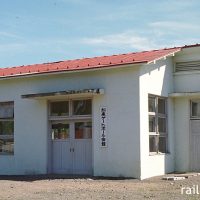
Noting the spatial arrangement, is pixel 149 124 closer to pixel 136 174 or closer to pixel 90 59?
pixel 136 174

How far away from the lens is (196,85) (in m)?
17.1

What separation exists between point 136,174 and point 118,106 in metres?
2.25

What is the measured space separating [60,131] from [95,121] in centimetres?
169

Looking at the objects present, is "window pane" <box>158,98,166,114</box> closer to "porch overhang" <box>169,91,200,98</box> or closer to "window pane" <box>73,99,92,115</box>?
"porch overhang" <box>169,91,200,98</box>

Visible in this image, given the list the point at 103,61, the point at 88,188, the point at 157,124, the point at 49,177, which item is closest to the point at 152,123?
the point at 157,124

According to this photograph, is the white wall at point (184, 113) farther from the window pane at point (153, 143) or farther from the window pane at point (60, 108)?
the window pane at point (60, 108)

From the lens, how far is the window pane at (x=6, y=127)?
1755 centimetres

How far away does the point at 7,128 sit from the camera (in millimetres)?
17703

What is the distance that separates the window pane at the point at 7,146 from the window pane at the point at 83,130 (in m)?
2.79

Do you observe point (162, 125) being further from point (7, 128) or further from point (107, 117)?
point (7, 128)

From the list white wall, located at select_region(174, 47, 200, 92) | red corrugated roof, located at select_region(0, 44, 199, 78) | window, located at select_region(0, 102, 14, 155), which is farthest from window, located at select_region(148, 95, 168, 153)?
window, located at select_region(0, 102, 14, 155)

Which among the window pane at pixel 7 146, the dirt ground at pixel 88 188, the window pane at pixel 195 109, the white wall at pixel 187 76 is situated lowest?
the dirt ground at pixel 88 188

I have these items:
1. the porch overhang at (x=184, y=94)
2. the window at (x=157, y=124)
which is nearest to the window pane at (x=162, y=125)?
the window at (x=157, y=124)

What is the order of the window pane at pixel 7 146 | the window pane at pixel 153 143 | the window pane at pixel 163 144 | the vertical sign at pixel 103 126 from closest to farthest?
1. the vertical sign at pixel 103 126
2. the window pane at pixel 153 143
3. the window pane at pixel 163 144
4. the window pane at pixel 7 146
